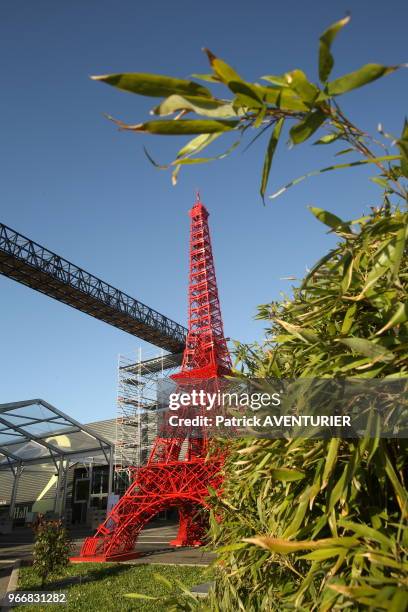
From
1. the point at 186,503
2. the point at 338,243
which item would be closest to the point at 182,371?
the point at 186,503

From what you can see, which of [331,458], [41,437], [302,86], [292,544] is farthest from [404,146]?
[41,437]

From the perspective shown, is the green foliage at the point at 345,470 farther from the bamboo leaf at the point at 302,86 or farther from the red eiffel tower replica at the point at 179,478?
the red eiffel tower replica at the point at 179,478

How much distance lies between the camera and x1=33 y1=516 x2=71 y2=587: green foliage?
12.4 metres

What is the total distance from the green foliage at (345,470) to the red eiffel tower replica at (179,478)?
39.0 ft

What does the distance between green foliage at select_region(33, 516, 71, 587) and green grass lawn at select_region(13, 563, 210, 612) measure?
0.53 meters

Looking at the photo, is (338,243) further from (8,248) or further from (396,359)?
(8,248)

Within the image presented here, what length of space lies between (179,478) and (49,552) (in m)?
5.20

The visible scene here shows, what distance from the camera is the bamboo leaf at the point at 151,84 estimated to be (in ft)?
3.84

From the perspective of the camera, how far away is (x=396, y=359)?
163 cm

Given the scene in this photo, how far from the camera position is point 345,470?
168cm

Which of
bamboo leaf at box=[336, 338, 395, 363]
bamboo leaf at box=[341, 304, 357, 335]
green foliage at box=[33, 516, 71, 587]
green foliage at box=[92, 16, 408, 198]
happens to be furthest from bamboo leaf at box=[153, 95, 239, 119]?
green foliage at box=[33, 516, 71, 587]

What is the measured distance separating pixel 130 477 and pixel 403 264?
34.3m

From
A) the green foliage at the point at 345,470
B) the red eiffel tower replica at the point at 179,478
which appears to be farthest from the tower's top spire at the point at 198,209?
the green foliage at the point at 345,470

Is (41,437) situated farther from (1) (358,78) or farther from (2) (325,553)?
(1) (358,78)
